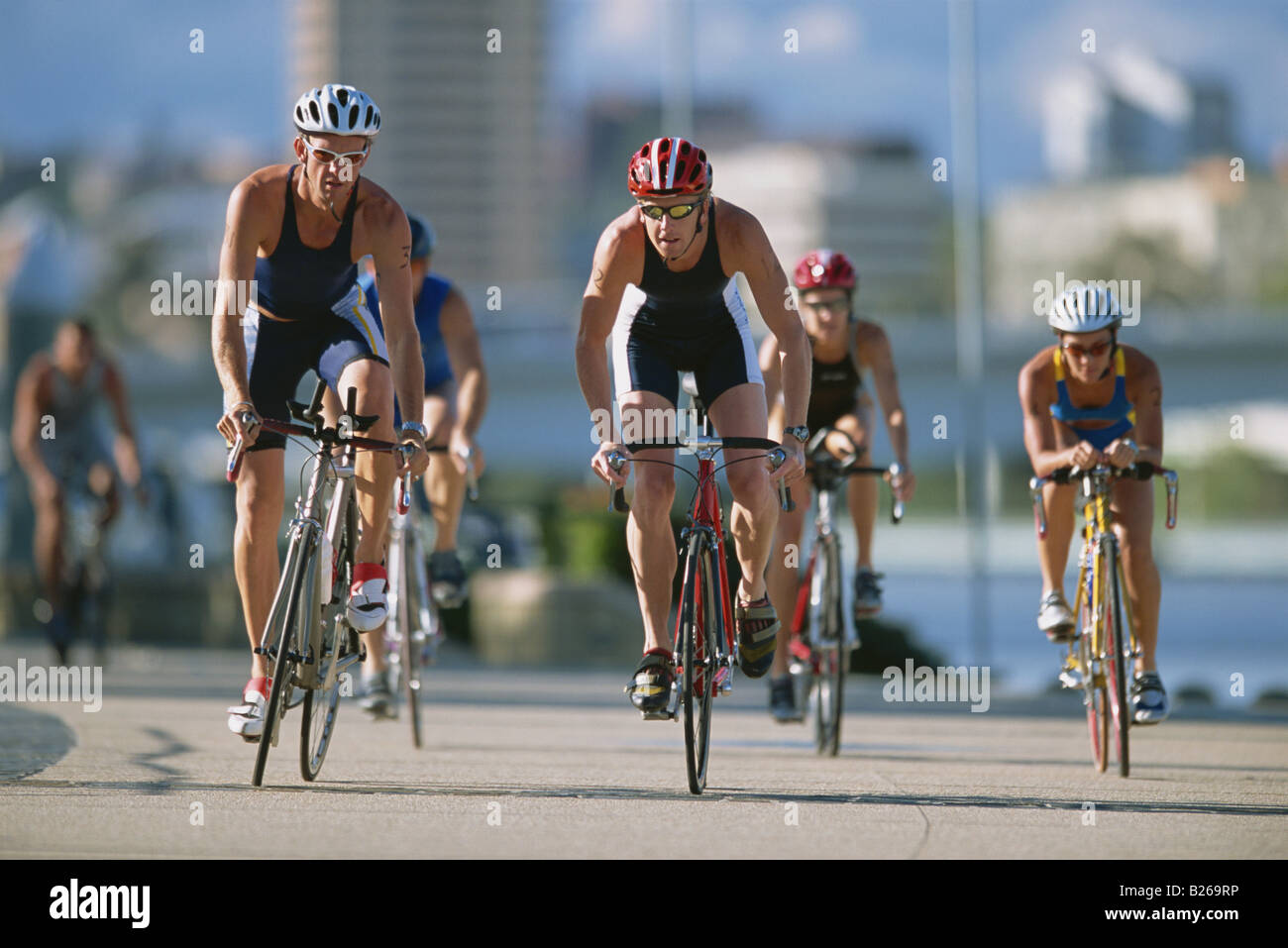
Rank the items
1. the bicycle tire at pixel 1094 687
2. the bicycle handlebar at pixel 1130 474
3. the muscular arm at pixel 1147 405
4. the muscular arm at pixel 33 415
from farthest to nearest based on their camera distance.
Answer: the muscular arm at pixel 33 415 < the muscular arm at pixel 1147 405 < the bicycle tire at pixel 1094 687 < the bicycle handlebar at pixel 1130 474

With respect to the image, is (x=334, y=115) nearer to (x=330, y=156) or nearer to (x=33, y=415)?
(x=330, y=156)

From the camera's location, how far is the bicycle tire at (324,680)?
7.19 meters

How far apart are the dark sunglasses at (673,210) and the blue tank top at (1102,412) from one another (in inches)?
92.7

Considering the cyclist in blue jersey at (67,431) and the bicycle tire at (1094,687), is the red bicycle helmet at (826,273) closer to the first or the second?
the bicycle tire at (1094,687)

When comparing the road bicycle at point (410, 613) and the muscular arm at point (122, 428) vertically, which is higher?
the muscular arm at point (122, 428)

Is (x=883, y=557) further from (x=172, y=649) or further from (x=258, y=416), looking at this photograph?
(x=258, y=416)

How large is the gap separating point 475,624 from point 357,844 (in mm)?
15277

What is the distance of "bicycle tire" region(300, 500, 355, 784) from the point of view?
23.6 ft

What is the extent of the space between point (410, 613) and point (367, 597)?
87.7 inches

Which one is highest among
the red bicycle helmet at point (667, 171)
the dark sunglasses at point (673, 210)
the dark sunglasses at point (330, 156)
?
Result: the dark sunglasses at point (330, 156)

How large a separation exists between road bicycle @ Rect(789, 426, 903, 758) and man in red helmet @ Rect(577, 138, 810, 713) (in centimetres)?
182

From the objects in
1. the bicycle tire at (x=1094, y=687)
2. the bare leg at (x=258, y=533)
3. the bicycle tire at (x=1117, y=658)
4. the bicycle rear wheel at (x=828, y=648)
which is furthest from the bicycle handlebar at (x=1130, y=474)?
the bare leg at (x=258, y=533)
